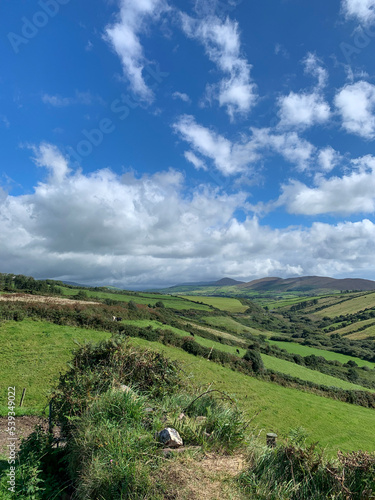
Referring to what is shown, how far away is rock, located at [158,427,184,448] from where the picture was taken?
5340 millimetres

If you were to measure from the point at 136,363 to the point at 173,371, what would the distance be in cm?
112

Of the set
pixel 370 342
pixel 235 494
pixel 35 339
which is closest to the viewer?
pixel 235 494

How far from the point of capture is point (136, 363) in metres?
7.80

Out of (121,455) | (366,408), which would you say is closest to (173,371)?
(121,455)

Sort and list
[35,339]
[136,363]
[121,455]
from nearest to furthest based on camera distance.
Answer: [121,455] → [136,363] → [35,339]

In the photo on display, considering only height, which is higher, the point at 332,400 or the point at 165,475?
the point at 165,475

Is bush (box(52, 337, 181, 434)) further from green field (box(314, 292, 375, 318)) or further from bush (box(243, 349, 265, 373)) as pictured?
green field (box(314, 292, 375, 318))

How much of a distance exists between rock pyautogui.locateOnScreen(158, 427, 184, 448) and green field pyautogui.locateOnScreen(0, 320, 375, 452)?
36.1 ft

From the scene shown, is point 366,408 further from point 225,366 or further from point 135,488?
point 135,488

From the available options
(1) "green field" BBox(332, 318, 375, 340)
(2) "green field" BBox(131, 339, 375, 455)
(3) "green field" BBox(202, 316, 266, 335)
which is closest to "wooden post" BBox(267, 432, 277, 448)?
(2) "green field" BBox(131, 339, 375, 455)

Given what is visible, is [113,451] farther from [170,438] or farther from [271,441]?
[271,441]

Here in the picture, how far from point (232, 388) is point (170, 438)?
24105 mm

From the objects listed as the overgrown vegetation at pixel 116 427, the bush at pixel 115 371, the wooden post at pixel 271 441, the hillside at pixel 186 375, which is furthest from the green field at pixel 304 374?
the wooden post at pixel 271 441

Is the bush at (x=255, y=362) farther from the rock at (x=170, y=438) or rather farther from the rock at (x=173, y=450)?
the rock at (x=170, y=438)
